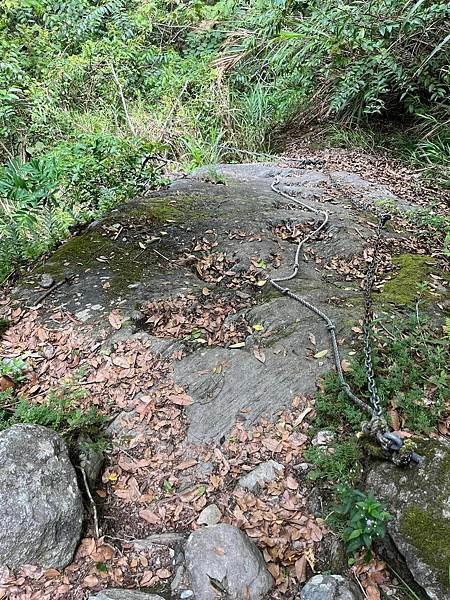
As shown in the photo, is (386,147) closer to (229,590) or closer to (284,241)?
(284,241)

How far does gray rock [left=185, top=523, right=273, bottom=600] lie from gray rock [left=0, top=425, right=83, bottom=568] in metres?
0.45

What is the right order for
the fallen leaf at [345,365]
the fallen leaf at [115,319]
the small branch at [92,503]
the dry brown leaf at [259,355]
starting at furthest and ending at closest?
1. the fallen leaf at [115,319]
2. the dry brown leaf at [259,355]
3. the fallen leaf at [345,365]
4. the small branch at [92,503]

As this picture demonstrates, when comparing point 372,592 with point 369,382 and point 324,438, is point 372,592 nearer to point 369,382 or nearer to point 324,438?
point 324,438

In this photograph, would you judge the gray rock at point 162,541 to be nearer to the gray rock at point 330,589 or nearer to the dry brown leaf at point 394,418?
the gray rock at point 330,589

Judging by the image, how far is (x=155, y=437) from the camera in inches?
88.7

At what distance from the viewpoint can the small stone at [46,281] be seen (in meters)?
3.15

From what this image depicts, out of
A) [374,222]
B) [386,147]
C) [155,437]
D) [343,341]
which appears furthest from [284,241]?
[386,147]

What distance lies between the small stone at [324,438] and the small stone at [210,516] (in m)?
0.48

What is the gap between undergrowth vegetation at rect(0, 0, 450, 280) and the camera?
4312 millimetres

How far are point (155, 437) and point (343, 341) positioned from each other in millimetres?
1035

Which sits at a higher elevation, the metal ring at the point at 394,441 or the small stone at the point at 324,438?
the metal ring at the point at 394,441

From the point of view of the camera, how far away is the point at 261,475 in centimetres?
206

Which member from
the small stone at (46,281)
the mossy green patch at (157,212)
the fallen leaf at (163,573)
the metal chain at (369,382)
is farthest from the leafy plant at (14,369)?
the mossy green patch at (157,212)

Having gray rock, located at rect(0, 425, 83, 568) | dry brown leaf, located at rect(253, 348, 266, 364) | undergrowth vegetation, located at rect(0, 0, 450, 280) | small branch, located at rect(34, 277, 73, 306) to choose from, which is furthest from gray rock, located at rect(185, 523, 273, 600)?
undergrowth vegetation, located at rect(0, 0, 450, 280)
